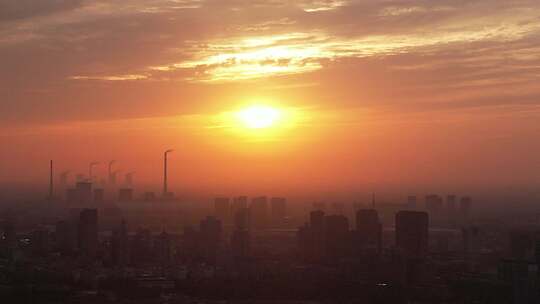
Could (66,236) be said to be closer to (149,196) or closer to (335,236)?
(335,236)

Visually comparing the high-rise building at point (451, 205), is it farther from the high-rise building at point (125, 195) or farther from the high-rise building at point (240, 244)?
the high-rise building at point (240, 244)

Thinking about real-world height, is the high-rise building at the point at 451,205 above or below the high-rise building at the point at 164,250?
above

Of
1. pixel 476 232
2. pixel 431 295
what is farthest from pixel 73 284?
pixel 476 232

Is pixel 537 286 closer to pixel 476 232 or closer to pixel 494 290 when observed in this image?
pixel 494 290

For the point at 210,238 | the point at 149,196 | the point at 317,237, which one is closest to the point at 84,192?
the point at 149,196

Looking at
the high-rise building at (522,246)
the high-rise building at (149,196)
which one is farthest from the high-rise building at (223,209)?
the high-rise building at (522,246)

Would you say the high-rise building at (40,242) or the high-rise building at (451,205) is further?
the high-rise building at (451,205)

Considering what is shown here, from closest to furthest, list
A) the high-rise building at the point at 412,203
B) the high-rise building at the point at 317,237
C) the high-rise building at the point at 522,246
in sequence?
the high-rise building at the point at 522,246 → the high-rise building at the point at 317,237 → the high-rise building at the point at 412,203
